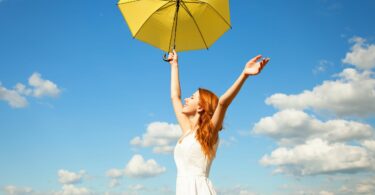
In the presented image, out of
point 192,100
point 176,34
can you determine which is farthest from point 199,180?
point 176,34

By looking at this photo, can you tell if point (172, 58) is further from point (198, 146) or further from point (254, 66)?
point (254, 66)

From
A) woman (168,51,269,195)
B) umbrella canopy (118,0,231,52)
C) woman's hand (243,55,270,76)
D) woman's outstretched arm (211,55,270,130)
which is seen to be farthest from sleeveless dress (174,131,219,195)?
umbrella canopy (118,0,231,52)

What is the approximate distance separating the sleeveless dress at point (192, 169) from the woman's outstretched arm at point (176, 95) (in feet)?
1.76

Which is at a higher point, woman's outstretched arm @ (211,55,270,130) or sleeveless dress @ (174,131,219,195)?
woman's outstretched arm @ (211,55,270,130)

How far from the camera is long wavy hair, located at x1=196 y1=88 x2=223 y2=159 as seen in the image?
6496 millimetres

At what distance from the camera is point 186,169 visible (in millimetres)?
6648

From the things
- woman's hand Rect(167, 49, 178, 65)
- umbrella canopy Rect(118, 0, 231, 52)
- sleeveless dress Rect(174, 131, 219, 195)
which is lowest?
sleeveless dress Rect(174, 131, 219, 195)

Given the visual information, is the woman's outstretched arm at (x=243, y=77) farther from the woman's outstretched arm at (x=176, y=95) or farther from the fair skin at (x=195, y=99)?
the woman's outstretched arm at (x=176, y=95)

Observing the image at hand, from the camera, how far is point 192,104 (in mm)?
6918

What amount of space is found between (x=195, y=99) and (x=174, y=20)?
3.05 metres

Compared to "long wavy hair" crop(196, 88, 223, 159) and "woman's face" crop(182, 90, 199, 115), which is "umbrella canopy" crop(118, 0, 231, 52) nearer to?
"woman's face" crop(182, 90, 199, 115)

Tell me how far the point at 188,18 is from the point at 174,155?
3.67m

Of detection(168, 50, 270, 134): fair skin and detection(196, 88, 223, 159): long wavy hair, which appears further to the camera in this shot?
detection(196, 88, 223, 159): long wavy hair

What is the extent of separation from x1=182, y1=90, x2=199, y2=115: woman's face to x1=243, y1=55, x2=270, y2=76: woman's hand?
61.2 inches
